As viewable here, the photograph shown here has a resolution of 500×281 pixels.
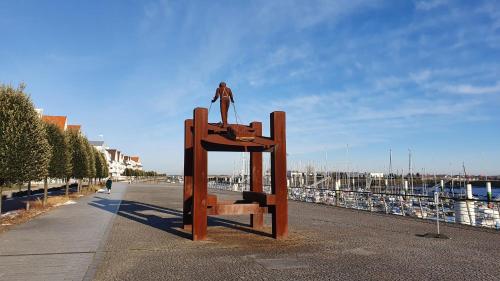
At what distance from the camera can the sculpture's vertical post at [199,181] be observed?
10766 mm

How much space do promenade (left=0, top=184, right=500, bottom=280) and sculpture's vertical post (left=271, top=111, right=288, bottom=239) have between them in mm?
431

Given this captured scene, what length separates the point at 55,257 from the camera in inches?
335

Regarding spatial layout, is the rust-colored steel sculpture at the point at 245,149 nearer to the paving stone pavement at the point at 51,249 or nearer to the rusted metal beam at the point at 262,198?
the rusted metal beam at the point at 262,198

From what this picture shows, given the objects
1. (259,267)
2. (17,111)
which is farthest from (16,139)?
(259,267)

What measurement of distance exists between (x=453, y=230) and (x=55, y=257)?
1194 cm

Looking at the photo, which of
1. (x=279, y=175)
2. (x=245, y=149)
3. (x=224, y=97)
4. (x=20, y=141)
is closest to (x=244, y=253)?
(x=279, y=175)

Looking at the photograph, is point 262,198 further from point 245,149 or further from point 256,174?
point 256,174

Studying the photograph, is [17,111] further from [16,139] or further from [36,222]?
[36,222]

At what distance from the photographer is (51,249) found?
9.43 meters

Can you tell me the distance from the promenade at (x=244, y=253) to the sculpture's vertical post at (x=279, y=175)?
1.41ft

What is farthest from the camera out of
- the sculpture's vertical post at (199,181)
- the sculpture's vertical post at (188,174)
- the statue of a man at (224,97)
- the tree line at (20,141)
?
the tree line at (20,141)

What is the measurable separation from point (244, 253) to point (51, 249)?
460cm

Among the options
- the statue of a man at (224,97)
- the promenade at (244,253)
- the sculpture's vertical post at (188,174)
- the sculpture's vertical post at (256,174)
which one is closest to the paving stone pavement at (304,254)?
the promenade at (244,253)

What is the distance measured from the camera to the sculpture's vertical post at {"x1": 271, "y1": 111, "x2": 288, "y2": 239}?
36.9 feet
